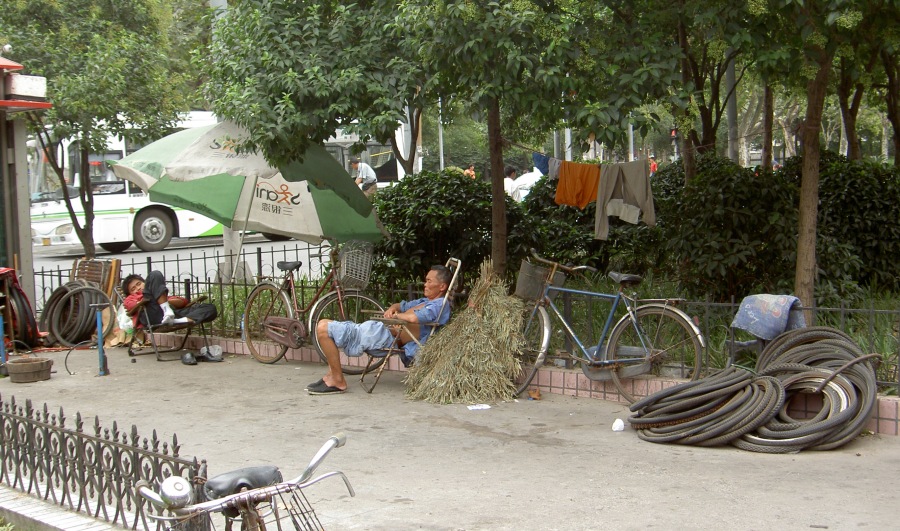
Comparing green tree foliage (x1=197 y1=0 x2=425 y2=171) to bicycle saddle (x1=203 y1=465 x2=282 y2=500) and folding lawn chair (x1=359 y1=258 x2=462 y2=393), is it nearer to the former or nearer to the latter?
folding lawn chair (x1=359 y1=258 x2=462 y2=393)

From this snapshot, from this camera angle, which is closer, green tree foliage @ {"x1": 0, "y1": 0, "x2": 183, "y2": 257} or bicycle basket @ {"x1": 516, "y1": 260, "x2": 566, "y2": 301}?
bicycle basket @ {"x1": 516, "y1": 260, "x2": 566, "y2": 301}

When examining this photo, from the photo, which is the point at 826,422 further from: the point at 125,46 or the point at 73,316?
the point at 125,46

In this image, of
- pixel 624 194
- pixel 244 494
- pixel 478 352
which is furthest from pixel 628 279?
pixel 244 494

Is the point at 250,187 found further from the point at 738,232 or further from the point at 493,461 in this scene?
the point at 493,461

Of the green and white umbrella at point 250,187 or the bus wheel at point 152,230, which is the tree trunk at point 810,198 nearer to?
the green and white umbrella at point 250,187

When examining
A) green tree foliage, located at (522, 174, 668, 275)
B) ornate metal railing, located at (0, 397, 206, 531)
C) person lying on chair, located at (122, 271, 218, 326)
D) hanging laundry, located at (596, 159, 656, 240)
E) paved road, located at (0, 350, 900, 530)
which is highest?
hanging laundry, located at (596, 159, 656, 240)

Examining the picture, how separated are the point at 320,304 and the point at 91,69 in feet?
16.0

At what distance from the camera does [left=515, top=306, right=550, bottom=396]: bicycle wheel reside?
301 inches

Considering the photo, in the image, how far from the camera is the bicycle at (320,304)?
29.0 feet

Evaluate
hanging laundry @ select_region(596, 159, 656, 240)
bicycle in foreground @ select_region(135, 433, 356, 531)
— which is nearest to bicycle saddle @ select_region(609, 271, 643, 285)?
hanging laundry @ select_region(596, 159, 656, 240)

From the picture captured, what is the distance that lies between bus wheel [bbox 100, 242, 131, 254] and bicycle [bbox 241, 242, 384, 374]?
596 inches

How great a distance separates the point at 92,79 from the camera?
11.3 m

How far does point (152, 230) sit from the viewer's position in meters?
23.5

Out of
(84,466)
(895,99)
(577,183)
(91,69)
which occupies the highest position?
(91,69)
